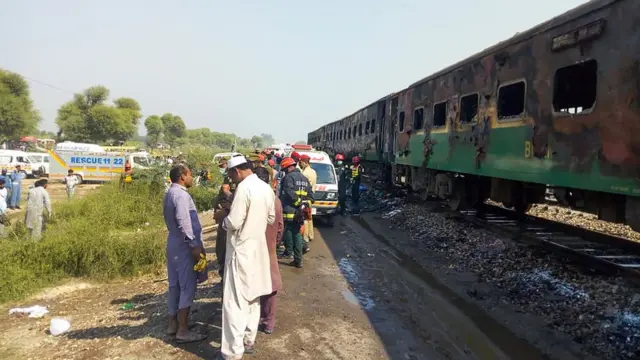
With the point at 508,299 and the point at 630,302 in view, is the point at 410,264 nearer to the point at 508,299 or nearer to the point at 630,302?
the point at 508,299

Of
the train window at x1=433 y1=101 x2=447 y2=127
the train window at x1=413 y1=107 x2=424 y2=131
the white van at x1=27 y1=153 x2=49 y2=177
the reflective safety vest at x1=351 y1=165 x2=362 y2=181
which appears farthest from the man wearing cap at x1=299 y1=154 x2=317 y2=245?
the white van at x1=27 y1=153 x2=49 y2=177

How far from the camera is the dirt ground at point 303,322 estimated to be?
13.3ft

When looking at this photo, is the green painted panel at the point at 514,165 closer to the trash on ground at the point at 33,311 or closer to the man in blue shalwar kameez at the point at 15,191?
the trash on ground at the point at 33,311

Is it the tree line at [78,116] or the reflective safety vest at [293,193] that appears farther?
the tree line at [78,116]

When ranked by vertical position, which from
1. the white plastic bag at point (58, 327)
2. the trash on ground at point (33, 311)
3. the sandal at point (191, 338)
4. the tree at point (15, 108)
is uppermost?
the tree at point (15, 108)

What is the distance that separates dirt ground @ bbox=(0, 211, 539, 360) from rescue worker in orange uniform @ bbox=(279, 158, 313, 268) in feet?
1.38

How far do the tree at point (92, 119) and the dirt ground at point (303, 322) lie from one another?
2162 inches

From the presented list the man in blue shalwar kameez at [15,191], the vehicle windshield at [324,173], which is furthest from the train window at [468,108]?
the man in blue shalwar kameez at [15,191]

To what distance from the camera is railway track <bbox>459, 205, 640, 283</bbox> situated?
5820mm

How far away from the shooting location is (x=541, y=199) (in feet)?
27.1

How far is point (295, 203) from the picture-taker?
671cm

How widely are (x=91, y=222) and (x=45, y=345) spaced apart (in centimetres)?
577

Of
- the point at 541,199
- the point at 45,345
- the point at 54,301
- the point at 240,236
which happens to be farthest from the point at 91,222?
the point at 541,199

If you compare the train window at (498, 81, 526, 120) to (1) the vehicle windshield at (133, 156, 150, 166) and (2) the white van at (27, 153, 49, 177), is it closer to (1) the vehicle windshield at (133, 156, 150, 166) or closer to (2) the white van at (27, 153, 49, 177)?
(1) the vehicle windshield at (133, 156, 150, 166)
